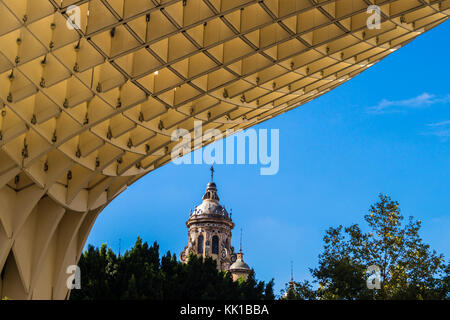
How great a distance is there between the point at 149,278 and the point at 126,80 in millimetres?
35489

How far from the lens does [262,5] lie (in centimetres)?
2745

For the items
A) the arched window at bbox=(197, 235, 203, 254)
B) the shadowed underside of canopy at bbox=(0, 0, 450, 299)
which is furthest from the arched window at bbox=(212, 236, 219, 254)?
the shadowed underside of canopy at bbox=(0, 0, 450, 299)

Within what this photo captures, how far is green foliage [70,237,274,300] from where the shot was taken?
58625 mm

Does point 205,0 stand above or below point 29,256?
above

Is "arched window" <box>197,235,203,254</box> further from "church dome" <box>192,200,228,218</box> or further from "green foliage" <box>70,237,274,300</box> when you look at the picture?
"green foliage" <box>70,237,274,300</box>

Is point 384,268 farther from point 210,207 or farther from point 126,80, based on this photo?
point 210,207

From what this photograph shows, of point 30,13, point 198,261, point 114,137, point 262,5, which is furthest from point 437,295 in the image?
point 198,261

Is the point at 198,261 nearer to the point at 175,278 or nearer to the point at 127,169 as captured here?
Answer: the point at 175,278

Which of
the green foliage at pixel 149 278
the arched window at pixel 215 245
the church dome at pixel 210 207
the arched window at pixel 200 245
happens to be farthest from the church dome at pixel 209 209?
the green foliage at pixel 149 278

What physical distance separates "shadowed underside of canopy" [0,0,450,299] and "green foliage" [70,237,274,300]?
1594 cm

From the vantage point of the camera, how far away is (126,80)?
30.5 meters

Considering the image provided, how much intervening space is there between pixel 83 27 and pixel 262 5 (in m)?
8.30

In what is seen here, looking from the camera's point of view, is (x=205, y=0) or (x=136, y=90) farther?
(x=136, y=90)

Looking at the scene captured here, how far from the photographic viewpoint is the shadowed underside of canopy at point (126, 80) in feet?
87.6
